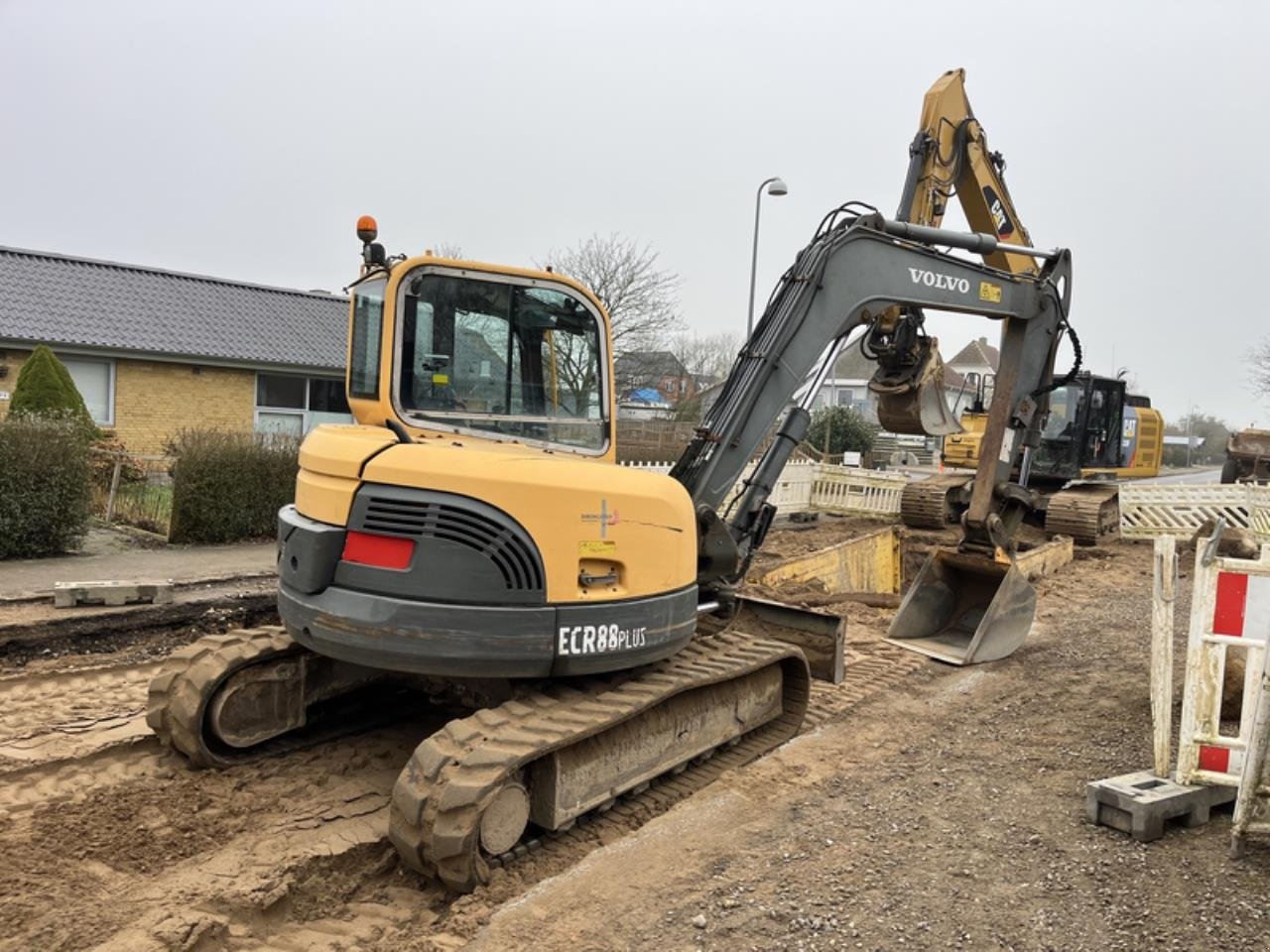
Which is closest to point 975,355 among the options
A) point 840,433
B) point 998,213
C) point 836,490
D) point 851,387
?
point 851,387

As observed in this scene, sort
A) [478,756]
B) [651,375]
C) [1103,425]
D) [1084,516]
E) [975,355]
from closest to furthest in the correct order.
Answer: [478,756] → [1084,516] → [1103,425] → [651,375] → [975,355]

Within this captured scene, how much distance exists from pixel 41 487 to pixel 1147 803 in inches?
387

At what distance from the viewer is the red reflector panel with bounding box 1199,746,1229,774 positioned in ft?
14.0

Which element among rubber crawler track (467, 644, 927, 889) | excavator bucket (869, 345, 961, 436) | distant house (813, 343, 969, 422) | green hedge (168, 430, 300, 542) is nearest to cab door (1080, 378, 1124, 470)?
excavator bucket (869, 345, 961, 436)

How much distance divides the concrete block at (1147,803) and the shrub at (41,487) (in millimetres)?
9475

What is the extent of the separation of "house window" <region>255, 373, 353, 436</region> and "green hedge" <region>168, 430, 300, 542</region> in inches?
340

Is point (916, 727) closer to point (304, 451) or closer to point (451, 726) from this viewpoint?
point (451, 726)

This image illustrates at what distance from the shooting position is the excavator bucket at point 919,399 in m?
7.23

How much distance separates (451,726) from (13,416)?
8776mm

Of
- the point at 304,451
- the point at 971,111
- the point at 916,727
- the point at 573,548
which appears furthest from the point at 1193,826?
the point at 971,111

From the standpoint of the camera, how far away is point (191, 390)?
18.9 metres

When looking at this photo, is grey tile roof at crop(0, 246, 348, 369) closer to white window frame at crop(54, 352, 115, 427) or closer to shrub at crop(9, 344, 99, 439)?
white window frame at crop(54, 352, 115, 427)

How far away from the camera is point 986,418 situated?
11500 mm

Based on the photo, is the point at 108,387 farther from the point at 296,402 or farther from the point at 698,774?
the point at 698,774
